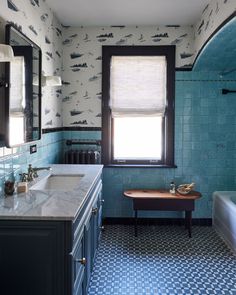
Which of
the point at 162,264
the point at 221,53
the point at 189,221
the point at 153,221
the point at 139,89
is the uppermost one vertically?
the point at 221,53

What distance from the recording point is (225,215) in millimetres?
3443

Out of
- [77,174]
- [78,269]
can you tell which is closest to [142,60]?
[77,174]

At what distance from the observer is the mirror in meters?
2.06

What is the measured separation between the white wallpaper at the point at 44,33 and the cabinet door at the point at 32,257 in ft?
4.28

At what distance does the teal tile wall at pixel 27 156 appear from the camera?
2082mm

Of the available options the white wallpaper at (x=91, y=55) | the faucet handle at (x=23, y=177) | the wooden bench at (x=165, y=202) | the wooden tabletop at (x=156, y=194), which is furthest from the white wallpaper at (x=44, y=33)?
the wooden bench at (x=165, y=202)

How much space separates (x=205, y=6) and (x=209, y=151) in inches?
67.7

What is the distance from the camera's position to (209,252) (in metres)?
3.16

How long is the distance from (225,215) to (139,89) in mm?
1828

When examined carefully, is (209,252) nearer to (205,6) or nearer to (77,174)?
(77,174)

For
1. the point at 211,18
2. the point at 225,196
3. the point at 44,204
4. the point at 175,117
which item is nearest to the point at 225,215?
the point at 225,196

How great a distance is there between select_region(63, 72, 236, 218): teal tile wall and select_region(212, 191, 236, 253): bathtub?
15 cm

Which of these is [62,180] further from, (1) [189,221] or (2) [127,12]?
(2) [127,12]

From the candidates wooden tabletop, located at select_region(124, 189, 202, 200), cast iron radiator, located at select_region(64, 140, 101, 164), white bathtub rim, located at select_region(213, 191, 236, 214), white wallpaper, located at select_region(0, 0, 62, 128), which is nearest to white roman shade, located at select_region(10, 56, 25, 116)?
white wallpaper, located at select_region(0, 0, 62, 128)
